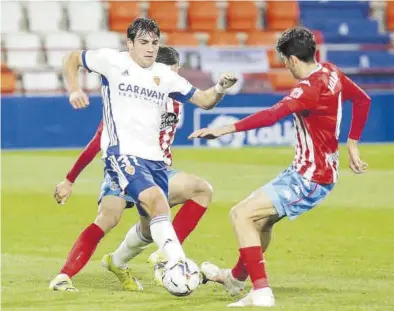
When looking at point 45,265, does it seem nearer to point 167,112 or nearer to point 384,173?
point 167,112

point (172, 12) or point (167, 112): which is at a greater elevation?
point (167, 112)

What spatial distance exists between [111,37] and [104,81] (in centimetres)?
1812

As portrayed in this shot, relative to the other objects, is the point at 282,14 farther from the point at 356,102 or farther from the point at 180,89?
the point at 180,89

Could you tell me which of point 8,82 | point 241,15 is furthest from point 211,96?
point 241,15

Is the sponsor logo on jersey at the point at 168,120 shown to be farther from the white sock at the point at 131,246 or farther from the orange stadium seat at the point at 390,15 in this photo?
the orange stadium seat at the point at 390,15

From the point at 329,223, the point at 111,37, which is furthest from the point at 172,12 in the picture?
the point at 329,223

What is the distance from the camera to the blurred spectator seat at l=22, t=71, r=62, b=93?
1000 inches

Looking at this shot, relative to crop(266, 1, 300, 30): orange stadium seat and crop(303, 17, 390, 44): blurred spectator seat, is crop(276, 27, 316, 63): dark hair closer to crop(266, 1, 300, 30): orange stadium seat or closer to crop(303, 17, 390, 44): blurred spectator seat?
crop(303, 17, 390, 44): blurred spectator seat

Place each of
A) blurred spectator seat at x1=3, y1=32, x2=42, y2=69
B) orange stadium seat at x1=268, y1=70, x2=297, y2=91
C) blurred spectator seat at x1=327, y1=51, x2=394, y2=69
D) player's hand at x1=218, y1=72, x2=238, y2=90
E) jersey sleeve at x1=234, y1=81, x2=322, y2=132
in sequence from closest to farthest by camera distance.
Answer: jersey sleeve at x1=234, y1=81, x2=322, y2=132, player's hand at x1=218, y1=72, x2=238, y2=90, blurred spectator seat at x1=3, y1=32, x2=42, y2=69, orange stadium seat at x1=268, y1=70, x2=297, y2=91, blurred spectator seat at x1=327, y1=51, x2=394, y2=69

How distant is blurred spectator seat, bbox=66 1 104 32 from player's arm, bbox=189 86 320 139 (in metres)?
19.8

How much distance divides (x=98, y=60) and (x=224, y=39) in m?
20.0

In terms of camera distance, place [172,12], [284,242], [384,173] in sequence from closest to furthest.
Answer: [284,242] < [384,173] < [172,12]

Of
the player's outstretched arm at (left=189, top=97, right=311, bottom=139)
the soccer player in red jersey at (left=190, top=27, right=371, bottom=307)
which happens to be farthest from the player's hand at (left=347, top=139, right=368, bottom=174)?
the player's outstretched arm at (left=189, top=97, right=311, bottom=139)

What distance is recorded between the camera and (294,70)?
8727 mm
